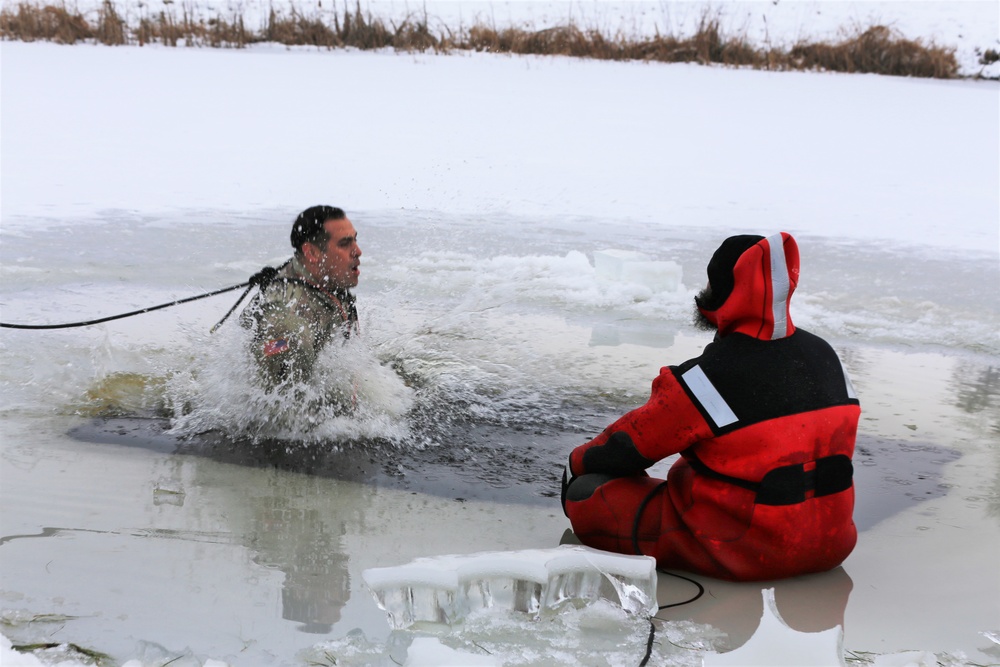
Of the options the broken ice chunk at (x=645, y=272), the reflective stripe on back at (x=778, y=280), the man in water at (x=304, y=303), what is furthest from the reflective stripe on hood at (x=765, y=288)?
the broken ice chunk at (x=645, y=272)

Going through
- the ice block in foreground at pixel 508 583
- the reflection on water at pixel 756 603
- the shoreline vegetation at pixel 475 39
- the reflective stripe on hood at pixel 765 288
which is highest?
the shoreline vegetation at pixel 475 39

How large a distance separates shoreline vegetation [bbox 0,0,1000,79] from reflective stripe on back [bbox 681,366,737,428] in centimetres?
1398

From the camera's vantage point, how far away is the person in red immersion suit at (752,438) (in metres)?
2.57

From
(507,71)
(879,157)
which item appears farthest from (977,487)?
(507,71)

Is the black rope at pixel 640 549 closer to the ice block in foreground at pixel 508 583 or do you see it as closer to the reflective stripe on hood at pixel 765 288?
the ice block in foreground at pixel 508 583

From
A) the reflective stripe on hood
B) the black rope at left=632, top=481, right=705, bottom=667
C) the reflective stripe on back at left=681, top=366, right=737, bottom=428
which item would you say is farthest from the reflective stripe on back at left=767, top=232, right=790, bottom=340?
the black rope at left=632, top=481, right=705, bottom=667

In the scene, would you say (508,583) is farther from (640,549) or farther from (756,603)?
(756,603)

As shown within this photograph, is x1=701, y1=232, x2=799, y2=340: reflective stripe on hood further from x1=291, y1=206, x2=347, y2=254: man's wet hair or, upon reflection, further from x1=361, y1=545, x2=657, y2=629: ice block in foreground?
x1=291, y1=206, x2=347, y2=254: man's wet hair

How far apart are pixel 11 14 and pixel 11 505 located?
50.0ft

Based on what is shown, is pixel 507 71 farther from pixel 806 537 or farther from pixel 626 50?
pixel 806 537

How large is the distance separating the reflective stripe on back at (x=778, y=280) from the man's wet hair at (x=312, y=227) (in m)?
1.94

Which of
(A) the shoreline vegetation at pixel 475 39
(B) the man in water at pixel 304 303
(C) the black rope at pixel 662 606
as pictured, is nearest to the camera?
(C) the black rope at pixel 662 606

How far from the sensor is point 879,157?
11266 millimetres

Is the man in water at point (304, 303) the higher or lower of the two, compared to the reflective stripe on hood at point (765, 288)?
lower
